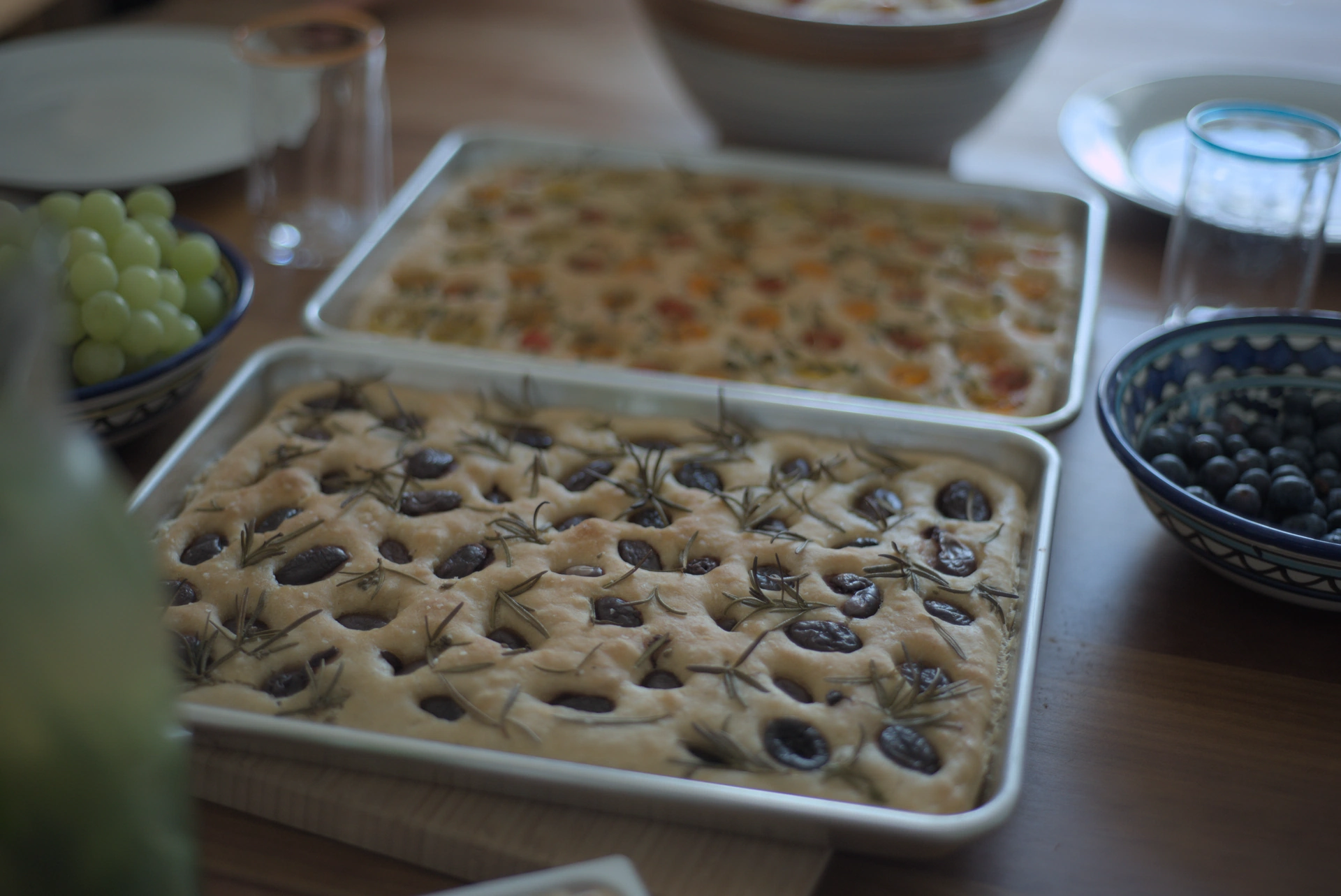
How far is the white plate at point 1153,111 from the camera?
6.27ft

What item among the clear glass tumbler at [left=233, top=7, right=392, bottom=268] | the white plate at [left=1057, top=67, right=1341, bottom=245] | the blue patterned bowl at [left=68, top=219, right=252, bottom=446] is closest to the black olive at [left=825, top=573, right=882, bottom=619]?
the blue patterned bowl at [left=68, top=219, right=252, bottom=446]

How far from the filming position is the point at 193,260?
1.32 m

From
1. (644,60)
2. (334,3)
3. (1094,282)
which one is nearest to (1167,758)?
(1094,282)

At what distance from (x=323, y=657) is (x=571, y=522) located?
0.91 ft

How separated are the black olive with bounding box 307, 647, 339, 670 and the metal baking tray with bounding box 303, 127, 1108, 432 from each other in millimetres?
464

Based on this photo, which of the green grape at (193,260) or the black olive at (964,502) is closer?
the black olive at (964,502)

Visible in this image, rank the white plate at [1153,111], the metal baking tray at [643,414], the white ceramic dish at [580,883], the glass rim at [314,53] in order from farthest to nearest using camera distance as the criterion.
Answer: the white plate at [1153,111], the glass rim at [314,53], the metal baking tray at [643,414], the white ceramic dish at [580,883]

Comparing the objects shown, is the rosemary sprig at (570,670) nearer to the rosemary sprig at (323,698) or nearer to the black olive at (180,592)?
the rosemary sprig at (323,698)

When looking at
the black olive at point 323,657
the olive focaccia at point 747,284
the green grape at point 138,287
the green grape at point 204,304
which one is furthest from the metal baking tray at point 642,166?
the black olive at point 323,657

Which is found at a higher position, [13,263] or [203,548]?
[13,263]

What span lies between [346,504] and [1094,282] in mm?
1028

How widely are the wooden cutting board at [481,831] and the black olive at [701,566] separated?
0.26 m

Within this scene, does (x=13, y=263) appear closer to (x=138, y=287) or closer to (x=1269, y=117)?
(x=138, y=287)

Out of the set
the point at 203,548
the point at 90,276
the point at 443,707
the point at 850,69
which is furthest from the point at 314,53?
the point at 443,707
